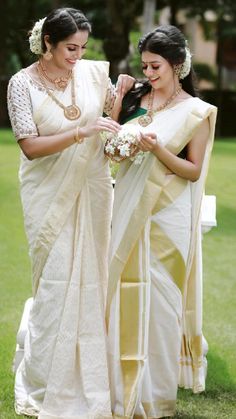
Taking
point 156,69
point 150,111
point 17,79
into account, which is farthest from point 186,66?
point 17,79

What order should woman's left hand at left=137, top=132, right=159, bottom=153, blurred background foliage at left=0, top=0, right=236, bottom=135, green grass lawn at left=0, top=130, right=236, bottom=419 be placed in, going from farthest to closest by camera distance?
blurred background foliage at left=0, top=0, right=236, bottom=135 → green grass lawn at left=0, top=130, right=236, bottom=419 → woman's left hand at left=137, top=132, right=159, bottom=153

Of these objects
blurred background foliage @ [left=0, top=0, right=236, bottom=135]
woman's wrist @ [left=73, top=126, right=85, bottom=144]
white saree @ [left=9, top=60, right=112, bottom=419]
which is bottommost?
white saree @ [left=9, top=60, right=112, bottom=419]

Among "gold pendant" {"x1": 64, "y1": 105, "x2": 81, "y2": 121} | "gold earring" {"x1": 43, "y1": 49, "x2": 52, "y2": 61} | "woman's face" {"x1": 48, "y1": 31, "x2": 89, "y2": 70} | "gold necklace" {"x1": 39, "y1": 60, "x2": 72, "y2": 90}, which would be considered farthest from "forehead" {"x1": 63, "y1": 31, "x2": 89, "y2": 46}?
"gold pendant" {"x1": 64, "y1": 105, "x2": 81, "y2": 121}

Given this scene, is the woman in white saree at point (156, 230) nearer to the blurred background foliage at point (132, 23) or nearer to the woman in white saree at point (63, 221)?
the woman in white saree at point (63, 221)

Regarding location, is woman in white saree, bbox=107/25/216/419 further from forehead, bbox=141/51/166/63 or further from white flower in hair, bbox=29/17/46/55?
white flower in hair, bbox=29/17/46/55

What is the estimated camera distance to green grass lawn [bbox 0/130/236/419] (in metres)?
6.19

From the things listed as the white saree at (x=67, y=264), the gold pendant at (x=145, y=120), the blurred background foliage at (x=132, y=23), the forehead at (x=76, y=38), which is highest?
the blurred background foliage at (x=132, y=23)

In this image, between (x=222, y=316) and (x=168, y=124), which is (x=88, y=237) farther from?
(x=222, y=316)

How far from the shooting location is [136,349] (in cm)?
557

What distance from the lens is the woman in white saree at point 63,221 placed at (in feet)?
18.0

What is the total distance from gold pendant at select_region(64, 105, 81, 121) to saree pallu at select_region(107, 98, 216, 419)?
0.40m

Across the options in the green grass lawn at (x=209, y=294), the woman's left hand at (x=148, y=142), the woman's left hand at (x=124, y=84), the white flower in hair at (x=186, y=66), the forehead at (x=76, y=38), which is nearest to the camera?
the woman's left hand at (x=148, y=142)

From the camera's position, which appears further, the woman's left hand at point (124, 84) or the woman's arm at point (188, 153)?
the woman's left hand at point (124, 84)

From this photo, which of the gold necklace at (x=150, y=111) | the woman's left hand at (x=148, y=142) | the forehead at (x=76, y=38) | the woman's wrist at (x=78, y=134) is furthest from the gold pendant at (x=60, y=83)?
the woman's left hand at (x=148, y=142)
